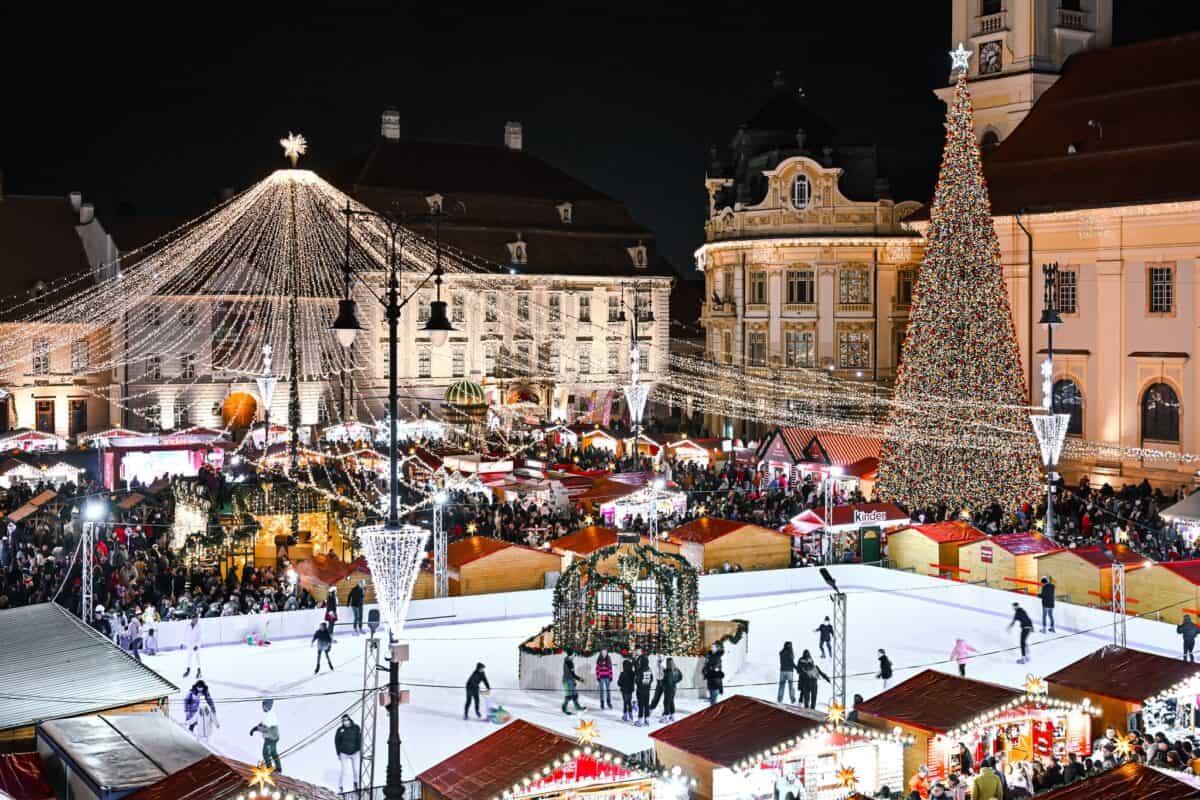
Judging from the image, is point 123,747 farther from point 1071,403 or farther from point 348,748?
point 1071,403

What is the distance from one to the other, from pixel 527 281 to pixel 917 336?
2808 cm

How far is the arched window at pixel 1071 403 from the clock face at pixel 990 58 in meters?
11.4

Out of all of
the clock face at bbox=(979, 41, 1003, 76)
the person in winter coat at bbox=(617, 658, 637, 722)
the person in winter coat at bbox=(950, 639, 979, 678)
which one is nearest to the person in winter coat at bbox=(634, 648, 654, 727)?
the person in winter coat at bbox=(617, 658, 637, 722)

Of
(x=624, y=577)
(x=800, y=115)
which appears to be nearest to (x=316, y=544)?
(x=624, y=577)

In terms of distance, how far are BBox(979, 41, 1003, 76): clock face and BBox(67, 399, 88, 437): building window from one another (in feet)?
111

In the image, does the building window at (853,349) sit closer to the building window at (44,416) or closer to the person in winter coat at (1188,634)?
the building window at (44,416)

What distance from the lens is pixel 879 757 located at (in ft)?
58.3

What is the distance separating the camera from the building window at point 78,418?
5400 centimetres

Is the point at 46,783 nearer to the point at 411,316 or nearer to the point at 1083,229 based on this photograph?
the point at 1083,229

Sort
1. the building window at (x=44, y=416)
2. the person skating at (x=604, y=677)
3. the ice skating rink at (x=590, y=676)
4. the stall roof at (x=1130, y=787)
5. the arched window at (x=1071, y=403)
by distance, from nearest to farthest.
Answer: the stall roof at (x=1130, y=787) < the ice skating rink at (x=590, y=676) < the person skating at (x=604, y=677) < the arched window at (x=1071, y=403) < the building window at (x=44, y=416)

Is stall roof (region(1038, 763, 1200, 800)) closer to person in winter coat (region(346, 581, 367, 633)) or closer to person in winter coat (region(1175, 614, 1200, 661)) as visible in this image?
person in winter coat (region(1175, 614, 1200, 661))

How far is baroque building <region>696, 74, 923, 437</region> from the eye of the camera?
2238 inches

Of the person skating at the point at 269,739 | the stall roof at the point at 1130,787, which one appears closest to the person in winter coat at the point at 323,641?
the person skating at the point at 269,739

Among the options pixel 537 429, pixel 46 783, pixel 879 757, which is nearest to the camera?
pixel 46 783
